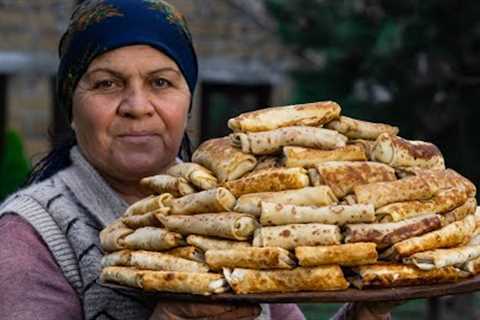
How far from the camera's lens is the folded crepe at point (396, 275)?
237cm

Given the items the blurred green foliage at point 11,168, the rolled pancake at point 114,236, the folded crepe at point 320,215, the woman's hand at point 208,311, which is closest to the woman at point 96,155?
the rolled pancake at point 114,236

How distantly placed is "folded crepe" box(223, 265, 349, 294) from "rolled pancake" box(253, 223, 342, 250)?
50 mm

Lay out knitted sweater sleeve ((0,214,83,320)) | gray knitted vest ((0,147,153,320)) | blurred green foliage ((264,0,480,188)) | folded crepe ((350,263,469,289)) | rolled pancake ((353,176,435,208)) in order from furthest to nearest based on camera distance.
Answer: blurred green foliage ((264,0,480,188)) → gray knitted vest ((0,147,153,320)) → knitted sweater sleeve ((0,214,83,320)) → rolled pancake ((353,176,435,208)) → folded crepe ((350,263,469,289))

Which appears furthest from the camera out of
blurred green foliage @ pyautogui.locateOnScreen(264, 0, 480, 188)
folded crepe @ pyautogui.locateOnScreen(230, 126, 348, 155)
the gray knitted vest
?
blurred green foliage @ pyautogui.locateOnScreen(264, 0, 480, 188)

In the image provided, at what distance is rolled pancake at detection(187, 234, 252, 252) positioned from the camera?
246 centimetres

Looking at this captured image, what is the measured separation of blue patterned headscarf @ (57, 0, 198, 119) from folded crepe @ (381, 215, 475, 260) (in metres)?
0.89

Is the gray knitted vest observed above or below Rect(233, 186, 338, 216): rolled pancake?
below

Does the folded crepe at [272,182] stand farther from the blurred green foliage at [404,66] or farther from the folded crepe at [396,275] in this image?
the blurred green foliage at [404,66]

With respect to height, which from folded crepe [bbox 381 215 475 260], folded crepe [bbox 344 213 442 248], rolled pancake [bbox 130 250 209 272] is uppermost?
folded crepe [bbox 344 213 442 248]

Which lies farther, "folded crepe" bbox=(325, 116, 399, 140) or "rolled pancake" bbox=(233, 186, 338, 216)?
"folded crepe" bbox=(325, 116, 399, 140)

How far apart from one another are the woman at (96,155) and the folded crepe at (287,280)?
42 cm

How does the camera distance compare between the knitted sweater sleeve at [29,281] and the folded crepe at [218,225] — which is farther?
the knitted sweater sleeve at [29,281]

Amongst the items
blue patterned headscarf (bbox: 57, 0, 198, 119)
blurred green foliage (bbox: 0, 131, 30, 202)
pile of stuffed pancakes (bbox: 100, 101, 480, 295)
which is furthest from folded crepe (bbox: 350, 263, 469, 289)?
blurred green foliage (bbox: 0, 131, 30, 202)

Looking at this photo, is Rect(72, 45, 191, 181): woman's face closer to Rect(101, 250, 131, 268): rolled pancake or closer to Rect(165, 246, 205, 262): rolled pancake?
Rect(101, 250, 131, 268): rolled pancake
